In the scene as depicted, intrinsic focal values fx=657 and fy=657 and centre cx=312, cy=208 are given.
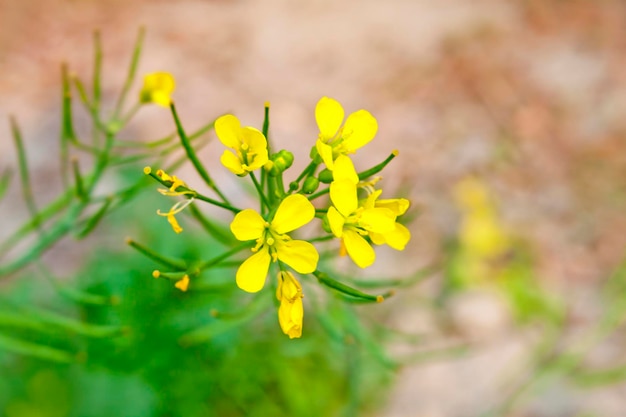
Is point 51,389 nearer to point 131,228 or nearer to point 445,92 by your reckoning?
point 131,228

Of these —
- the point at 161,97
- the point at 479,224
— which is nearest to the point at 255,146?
the point at 161,97

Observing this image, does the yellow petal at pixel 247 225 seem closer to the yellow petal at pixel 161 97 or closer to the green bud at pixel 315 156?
the green bud at pixel 315 156

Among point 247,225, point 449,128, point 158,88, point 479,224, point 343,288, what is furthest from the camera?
point 449,128

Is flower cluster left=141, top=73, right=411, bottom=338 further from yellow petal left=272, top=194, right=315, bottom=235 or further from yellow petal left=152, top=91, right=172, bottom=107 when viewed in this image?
yellow petal left=152, top=91, right=172, bottom=107

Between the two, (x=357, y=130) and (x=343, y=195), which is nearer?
(x=343, y=195)

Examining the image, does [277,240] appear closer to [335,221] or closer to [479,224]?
[335,221]

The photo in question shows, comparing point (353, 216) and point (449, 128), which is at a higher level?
point (449, 128)
